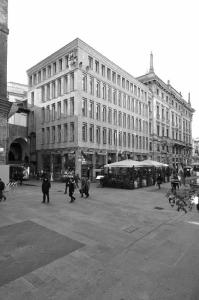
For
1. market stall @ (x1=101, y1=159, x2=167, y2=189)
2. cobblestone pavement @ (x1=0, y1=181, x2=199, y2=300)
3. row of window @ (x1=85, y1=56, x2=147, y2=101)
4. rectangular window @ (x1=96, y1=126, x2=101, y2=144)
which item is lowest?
cobblestone pavement @ (x1=0, y1=181, x2=199, y2=300)

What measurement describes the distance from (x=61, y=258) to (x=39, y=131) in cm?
3546

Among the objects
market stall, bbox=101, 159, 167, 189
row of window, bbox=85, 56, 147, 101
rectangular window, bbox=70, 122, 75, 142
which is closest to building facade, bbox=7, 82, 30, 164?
rectangular window, bbox=70, 122, 75, 142

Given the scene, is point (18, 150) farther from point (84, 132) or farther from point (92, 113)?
point (92, 113)

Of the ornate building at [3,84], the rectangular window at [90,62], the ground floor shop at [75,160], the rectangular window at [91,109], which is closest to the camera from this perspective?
the ornate building at [3,84]

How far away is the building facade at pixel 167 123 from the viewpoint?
53.3 metres

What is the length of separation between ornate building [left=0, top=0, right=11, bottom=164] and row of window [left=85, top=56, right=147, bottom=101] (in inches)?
683

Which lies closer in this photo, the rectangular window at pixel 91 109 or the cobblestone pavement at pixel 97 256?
the cobblestone pavement at pixel 97 256

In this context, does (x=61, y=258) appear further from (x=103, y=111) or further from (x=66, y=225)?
(x=103, y=111)

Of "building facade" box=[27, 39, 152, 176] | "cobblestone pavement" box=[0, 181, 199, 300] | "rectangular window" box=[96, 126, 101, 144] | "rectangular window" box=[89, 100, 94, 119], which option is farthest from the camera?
"rectangular window" box=[96, 126, 101, 144]

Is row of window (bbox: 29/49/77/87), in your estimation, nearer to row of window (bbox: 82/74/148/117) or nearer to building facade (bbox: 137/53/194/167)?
row of window (bbox: 82/74/148/117)

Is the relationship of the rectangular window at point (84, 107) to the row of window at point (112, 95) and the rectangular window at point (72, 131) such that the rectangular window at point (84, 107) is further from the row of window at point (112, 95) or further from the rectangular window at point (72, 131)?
the rectangular window at point (72, 131)

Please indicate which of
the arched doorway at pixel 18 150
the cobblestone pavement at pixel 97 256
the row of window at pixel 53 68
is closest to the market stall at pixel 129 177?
the cobblestone pavement at pixel 97 256

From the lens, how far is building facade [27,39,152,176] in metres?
33.8

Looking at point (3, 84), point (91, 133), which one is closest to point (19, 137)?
point (91, 133)
